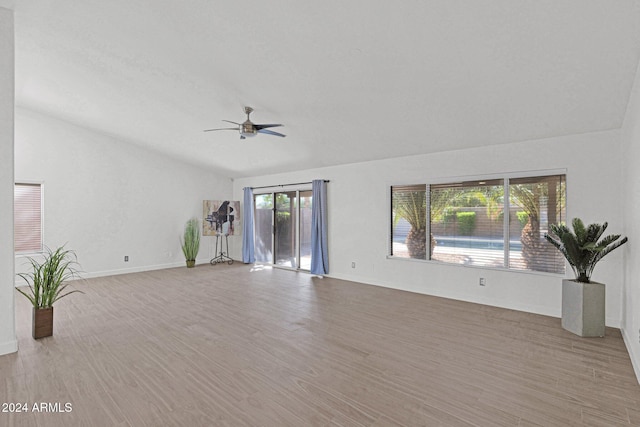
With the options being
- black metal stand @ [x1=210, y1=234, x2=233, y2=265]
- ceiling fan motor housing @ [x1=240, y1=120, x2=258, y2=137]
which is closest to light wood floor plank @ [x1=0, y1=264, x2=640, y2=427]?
ceiling fan motor housing @ [x1=240, y1=120, x2=258, y2=137]

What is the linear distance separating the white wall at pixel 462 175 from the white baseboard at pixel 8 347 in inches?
199

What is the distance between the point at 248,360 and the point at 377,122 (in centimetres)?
356

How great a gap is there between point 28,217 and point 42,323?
393 cm

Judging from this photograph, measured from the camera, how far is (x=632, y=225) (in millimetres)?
3092

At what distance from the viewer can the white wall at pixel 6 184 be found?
Result: 3141mm

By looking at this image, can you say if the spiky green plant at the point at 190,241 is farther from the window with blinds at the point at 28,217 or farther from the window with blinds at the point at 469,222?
the window with blinds at the point at 469,222

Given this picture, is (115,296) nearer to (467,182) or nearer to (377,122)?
(377,122)

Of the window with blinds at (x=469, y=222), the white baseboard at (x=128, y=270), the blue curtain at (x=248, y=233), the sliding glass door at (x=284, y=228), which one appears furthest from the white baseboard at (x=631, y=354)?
the white baseboard at (x=128, y=270)

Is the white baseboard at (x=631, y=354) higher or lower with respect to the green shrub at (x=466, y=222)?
lower

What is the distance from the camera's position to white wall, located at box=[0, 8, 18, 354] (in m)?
3.14

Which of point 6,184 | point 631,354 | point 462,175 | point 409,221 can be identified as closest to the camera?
point 631,354

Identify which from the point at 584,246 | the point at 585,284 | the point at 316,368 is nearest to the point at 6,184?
the point at 316,368

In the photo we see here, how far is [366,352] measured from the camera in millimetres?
3189

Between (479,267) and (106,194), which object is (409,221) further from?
(106,194)
